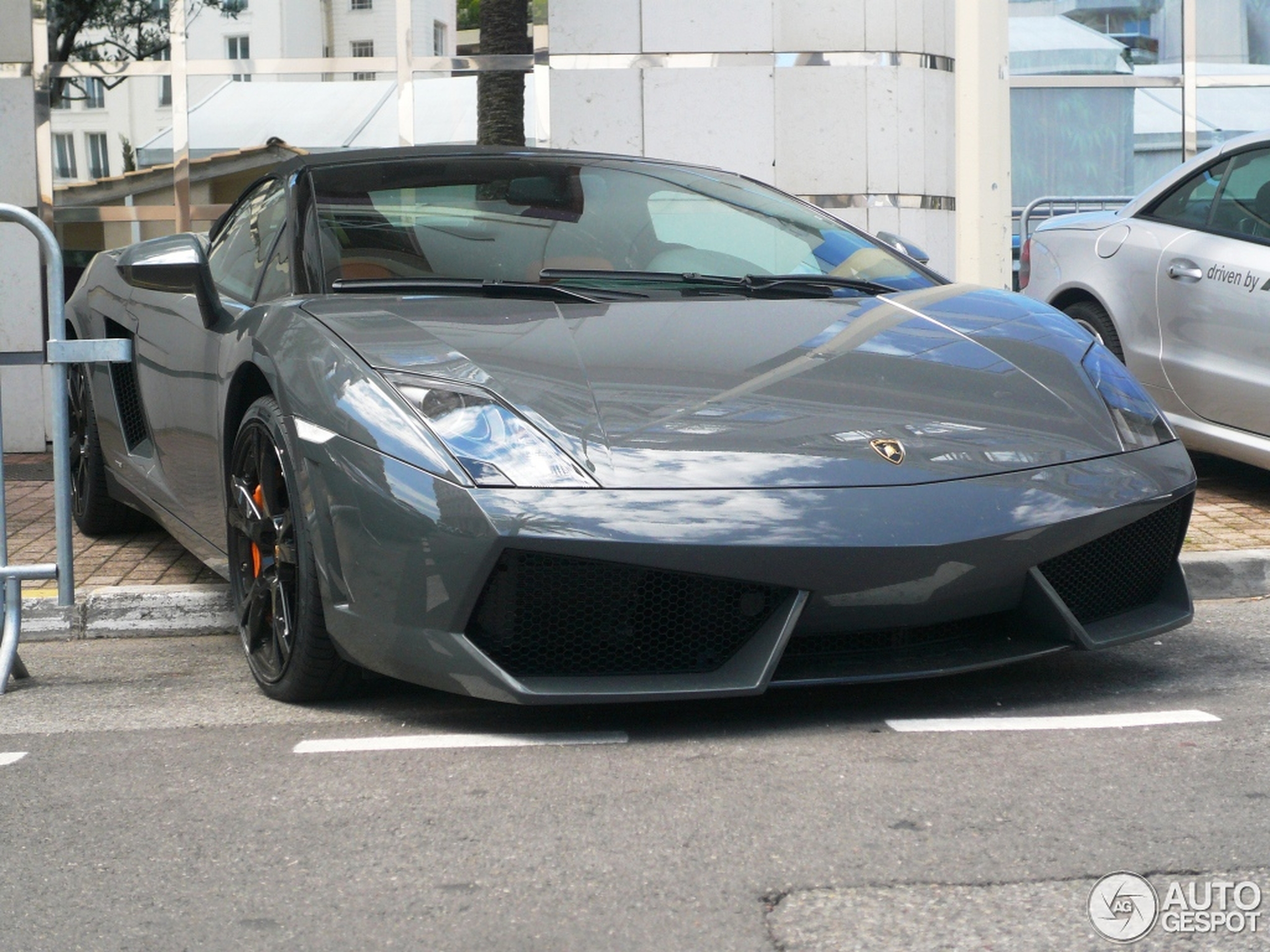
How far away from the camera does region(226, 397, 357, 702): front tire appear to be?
11.7 ft

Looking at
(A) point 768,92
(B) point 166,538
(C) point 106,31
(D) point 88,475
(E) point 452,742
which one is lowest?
(B) point 166,538

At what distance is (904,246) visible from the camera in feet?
16.2

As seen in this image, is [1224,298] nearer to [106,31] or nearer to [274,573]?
[274,573]

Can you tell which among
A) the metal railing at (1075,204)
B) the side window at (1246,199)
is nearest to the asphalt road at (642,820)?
the side window at (1246,199)

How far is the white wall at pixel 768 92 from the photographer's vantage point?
360 inches

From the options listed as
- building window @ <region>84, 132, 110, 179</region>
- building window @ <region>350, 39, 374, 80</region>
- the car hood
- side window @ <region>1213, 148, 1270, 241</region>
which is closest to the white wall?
building window @ <region>350, 39, 374, 80</region>

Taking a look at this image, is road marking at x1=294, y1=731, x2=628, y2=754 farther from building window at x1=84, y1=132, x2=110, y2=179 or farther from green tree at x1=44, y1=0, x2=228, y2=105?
green tree at x1=44, y1=0, x2=228, y2=105

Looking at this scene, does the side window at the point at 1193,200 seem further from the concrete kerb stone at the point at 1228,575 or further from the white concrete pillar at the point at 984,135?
the white concrete pillar at the point at 984,135

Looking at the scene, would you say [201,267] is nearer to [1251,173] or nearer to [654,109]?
[1251,173]

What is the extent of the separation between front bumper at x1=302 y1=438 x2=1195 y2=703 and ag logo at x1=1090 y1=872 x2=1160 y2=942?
847 mm

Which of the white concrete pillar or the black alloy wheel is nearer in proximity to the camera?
the black alloy wheel

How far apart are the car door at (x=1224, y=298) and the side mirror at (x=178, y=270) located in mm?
3558

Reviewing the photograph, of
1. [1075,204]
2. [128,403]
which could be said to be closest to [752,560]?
[128,403]

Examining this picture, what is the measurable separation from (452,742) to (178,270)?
154cm
